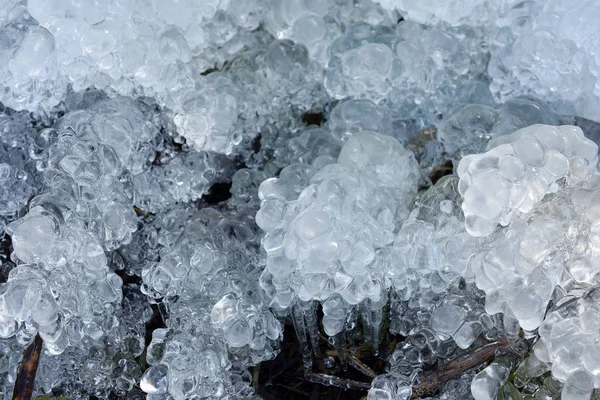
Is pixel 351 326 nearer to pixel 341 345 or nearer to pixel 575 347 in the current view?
pixel 341 345

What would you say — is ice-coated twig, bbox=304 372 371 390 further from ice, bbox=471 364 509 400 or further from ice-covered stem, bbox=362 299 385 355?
ice, bbox=471 364 509 400

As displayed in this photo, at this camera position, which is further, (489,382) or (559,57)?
(559,57)

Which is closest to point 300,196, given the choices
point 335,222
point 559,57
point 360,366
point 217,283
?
point 335,222

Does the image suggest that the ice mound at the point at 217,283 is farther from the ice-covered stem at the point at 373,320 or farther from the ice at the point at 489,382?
the ice at the point at 489,382

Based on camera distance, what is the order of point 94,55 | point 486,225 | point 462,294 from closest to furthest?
point 486,225 < point 462,294 < point 94,55

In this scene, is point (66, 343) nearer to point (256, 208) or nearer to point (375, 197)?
point (256, 208)

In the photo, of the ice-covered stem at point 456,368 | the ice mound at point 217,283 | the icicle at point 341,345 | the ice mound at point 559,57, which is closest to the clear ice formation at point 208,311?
the ice mound at point 217,283

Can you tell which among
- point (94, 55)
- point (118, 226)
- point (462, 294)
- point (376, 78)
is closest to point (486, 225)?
point (462, 294)
